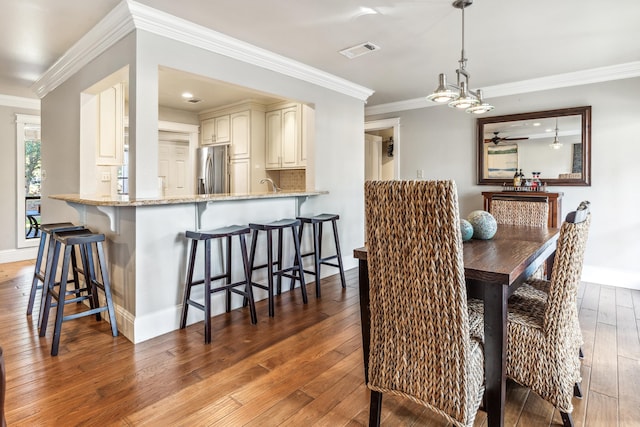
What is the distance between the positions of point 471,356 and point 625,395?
1.17m

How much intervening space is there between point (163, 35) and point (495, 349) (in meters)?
2.80

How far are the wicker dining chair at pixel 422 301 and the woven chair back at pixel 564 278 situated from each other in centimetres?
36

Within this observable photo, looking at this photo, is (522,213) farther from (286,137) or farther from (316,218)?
(286,137)

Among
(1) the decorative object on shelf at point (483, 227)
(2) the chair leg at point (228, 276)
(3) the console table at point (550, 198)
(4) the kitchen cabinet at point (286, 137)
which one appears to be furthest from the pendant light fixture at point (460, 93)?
(4) the kitchen cabinet at point (286, 137)

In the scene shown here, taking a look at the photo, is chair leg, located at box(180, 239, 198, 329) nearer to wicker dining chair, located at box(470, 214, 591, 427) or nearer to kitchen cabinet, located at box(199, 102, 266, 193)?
wicker dining chair, located at box(470, 214, 591, 427)

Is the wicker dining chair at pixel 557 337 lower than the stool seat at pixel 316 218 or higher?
lower

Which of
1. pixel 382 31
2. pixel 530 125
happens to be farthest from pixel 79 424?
pixel 530 125

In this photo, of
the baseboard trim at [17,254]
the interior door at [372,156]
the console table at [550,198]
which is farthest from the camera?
the interior door at [372,156]

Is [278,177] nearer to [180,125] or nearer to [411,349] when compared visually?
[180,125]

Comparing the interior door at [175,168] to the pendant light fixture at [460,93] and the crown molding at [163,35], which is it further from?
the pendant light fixture at [460,93]

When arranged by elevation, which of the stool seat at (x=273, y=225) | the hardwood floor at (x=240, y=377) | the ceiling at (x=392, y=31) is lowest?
the hardwood floor at (x=240, y=377)

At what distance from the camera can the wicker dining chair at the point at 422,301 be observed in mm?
1298

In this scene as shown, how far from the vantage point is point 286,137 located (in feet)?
16.8

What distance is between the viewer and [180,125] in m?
5.76
